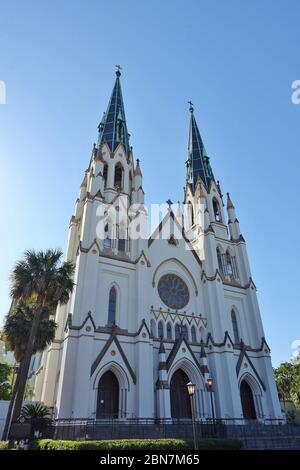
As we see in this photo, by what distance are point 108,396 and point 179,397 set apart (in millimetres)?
5746

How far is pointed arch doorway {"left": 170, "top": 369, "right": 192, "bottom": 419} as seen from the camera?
A: 77.4ft

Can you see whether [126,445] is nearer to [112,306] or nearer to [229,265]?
[112,306]

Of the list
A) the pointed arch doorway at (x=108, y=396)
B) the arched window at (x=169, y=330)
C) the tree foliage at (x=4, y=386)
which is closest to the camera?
the pointed arch doorway at (x=108, y=396)

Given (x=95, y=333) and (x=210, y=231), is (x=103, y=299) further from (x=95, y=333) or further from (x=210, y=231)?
(x=210, y=231)

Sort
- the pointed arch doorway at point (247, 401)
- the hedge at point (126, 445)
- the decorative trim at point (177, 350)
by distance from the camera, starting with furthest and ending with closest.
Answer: the pointed arch doorway at point (247, 401)
the decorative trim at point (177, 350)
the hedge at point (126, 445)

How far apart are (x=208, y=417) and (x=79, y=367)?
1043cm

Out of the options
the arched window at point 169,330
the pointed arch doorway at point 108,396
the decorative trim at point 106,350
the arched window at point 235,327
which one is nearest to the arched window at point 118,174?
the arched window at point 169,330

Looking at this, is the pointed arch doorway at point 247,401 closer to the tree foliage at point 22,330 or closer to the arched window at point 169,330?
the arched window at point 169,330

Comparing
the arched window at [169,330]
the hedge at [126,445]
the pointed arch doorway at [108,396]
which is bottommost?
the hedge at [126,445]

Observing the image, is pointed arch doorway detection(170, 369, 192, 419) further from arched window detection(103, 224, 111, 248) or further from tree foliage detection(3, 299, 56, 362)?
arched window detection(103, 224, 111, 248)

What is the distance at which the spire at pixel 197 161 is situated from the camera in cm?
4009

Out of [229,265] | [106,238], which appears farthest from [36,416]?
[229,265]

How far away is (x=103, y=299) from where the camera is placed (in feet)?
79.1

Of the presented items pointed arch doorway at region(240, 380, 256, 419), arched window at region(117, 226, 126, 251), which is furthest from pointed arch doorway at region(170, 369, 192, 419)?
arched window at region(117, 226, 126, 251)
